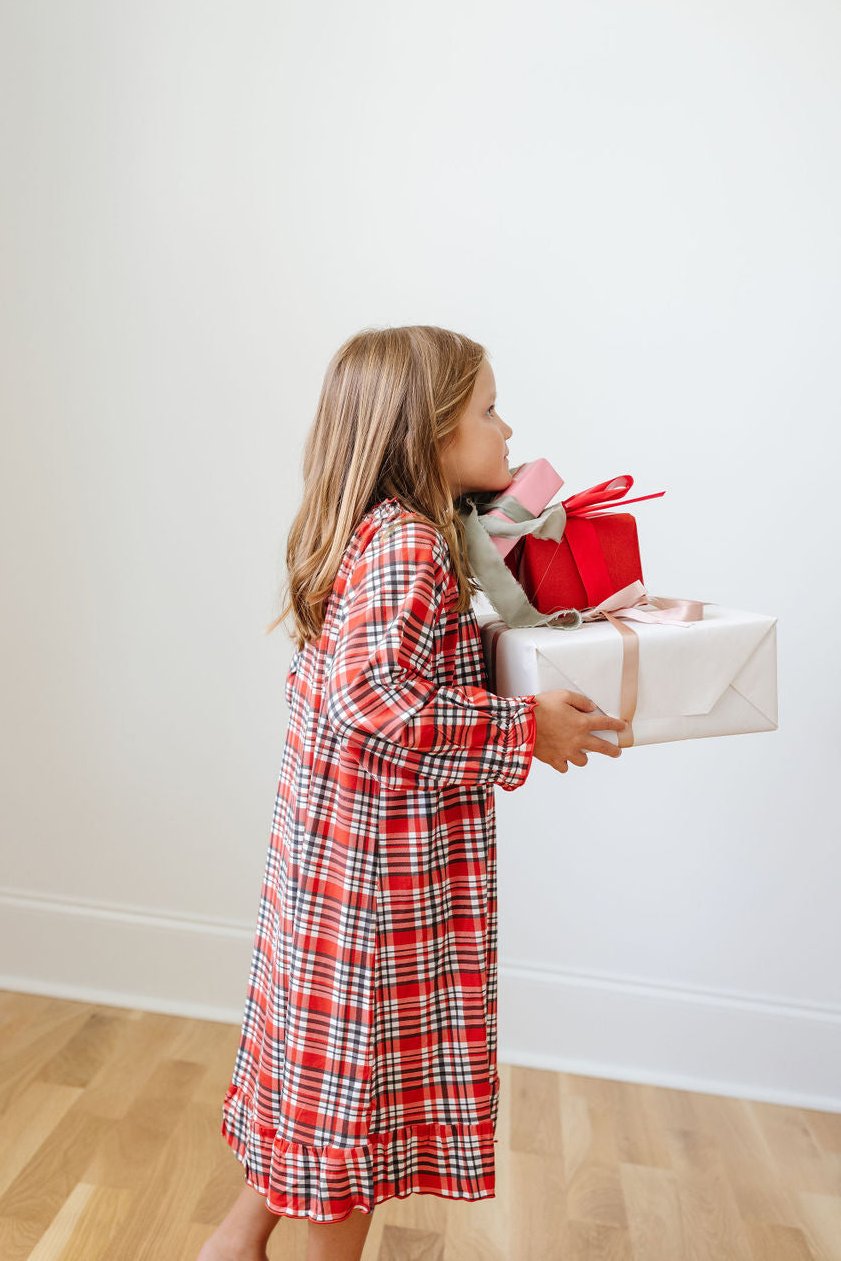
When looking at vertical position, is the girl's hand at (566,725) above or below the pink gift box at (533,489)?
below

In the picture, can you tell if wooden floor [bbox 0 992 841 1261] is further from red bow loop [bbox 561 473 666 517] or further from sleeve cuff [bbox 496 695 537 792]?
red bow loop [bbox 561 473 666 517]

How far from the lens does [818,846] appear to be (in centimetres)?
185

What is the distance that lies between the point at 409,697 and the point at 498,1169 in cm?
96

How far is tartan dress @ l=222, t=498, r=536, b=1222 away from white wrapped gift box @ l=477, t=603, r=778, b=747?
0.05 meters

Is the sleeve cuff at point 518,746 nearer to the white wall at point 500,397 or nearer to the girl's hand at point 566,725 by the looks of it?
the girl's hand at point 566,725

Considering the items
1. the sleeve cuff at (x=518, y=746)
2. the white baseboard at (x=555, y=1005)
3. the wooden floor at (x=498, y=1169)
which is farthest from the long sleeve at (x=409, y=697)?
the white baseboard at (x=555, y=1005)

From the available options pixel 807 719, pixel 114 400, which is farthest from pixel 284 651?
pixel 807 719

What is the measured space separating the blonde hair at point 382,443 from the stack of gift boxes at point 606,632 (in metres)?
0.07

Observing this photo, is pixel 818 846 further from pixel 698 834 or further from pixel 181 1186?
pixel 181 1186

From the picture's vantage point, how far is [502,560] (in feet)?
3.67

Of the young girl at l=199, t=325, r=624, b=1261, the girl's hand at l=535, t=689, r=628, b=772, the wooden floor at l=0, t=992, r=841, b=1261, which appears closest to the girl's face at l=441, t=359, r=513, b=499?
the young girl at l=199, t=325, r=624, b=1261

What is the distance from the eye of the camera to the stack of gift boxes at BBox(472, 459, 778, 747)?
3.50 feet

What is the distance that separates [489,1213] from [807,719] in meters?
0.93

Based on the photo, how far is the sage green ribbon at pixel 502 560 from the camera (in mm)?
1115
